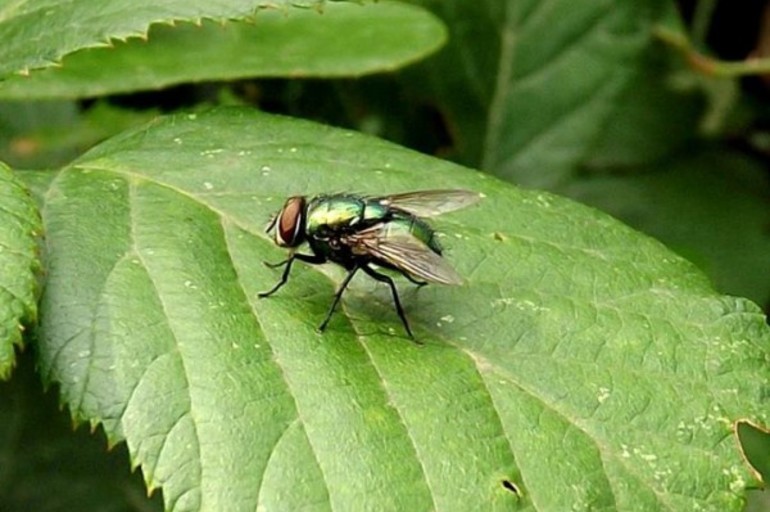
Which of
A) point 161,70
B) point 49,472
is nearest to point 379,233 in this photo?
point 161,70

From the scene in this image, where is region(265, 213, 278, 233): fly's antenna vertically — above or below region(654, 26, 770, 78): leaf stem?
above

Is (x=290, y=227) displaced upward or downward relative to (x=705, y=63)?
upward

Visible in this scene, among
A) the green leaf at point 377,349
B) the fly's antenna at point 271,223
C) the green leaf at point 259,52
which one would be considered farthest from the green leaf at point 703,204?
the fly's antenna at point 271,223

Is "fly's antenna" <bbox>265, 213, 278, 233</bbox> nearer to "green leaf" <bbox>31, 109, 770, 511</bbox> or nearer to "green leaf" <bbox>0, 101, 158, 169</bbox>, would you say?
"green leaf" <bbox>31, 109, 770, 511</bbox>

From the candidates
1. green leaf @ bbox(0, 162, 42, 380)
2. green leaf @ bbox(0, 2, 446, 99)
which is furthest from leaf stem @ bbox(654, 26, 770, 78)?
green leaf @ bbox(0, 162, 42, 380)

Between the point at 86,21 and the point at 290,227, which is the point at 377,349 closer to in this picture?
the point at 290,227

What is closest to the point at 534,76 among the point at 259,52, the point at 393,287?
the point at 259,52

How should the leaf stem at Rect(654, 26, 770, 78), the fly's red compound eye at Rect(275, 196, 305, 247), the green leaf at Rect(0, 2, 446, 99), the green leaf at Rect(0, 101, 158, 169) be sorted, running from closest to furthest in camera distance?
the fly's red compound eye at Rect(275, 196, 305, 247) < the green leaf at Rect(0, 2, 446, 99) < the green leaf at Rect(0, 101, 158, 169) < the leaf stem at Rect(654, 26, 770, 78)
